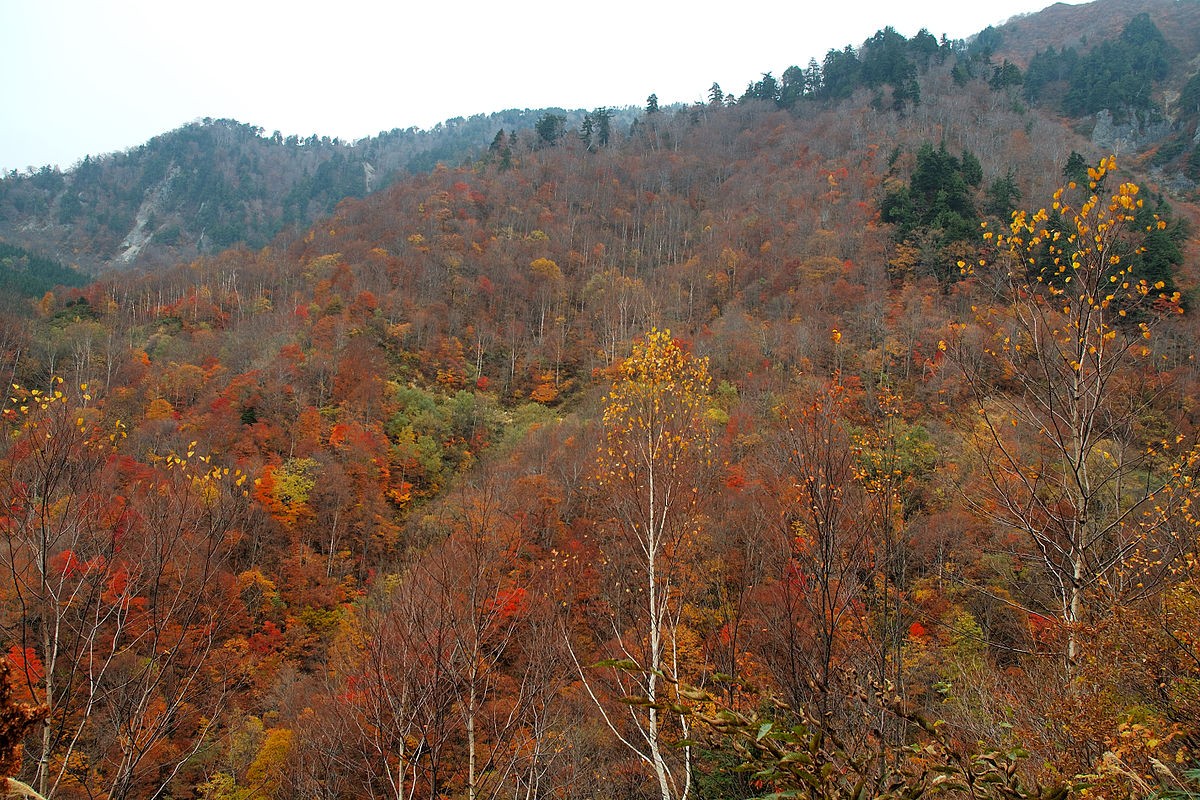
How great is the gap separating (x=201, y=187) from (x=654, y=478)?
526 ft

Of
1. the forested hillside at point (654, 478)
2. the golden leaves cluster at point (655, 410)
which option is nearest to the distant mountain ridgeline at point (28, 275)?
the forested hillside at point (654, 478)

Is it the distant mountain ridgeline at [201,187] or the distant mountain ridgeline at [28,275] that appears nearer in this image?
the distant mountain ridgeline at [28,275]

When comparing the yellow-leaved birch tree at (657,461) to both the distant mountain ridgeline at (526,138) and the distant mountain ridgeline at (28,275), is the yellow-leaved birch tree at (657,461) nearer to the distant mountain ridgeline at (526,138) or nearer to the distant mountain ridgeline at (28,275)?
the distant mountain ridgeline at (28,275)

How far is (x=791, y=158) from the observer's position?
73000 mm

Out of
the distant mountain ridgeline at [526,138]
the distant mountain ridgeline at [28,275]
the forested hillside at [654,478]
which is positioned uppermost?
the distant mountain ridgeline at [526,138]

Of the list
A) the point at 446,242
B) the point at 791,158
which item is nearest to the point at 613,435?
the point at 446,242

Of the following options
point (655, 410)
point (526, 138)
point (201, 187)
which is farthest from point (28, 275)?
point (655, 410)

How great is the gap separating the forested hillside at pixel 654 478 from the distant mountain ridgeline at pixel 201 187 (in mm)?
53449

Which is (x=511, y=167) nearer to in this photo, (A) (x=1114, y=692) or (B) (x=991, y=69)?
(B) (x=991, y=69)

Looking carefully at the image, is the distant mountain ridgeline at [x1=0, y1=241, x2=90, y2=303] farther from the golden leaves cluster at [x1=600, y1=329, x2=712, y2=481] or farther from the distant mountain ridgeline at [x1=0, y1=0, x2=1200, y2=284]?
the golden leaves cluster at [x1=600, y1=329, x2=712, y2=481]

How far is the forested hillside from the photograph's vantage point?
516cm

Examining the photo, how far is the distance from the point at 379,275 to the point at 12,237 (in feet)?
329

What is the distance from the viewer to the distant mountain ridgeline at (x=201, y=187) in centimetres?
11525

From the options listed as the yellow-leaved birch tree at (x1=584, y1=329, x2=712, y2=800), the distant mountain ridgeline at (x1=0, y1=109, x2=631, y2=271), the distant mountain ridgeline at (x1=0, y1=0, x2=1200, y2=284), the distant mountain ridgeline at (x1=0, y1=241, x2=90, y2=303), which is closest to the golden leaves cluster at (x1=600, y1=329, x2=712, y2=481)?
the yellow-leaved birch tree at (x1=584, y1=329, x2=712, y2=800)
